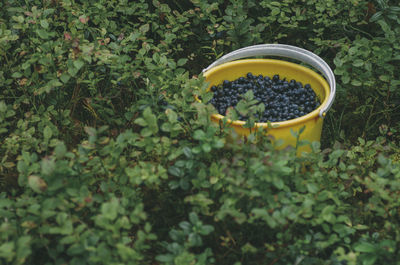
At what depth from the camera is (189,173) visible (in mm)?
1633

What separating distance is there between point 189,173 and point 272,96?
814 mm

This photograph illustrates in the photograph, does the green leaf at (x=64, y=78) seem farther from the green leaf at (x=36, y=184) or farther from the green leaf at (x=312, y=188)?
the green leaf at (x=312, y=188)

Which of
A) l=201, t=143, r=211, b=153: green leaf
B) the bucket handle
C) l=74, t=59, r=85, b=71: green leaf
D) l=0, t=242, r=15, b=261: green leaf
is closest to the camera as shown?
l=0, t=242, r=15, b=261: green leaf

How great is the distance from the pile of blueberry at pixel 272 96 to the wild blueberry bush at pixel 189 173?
9.4 inches

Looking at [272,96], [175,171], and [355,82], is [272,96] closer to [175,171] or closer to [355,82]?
[355,82]

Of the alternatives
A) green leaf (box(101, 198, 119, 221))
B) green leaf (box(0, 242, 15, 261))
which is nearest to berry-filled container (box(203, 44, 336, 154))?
green leaf (box(101, 198, 119, 221))

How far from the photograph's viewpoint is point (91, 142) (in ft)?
4.99

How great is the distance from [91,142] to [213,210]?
0.55m

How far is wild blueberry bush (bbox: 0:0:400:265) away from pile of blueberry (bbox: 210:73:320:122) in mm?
238

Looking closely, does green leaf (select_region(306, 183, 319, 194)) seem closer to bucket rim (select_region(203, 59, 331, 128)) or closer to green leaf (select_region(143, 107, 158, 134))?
bucket rim (select_region(203, 59, 331, 128))

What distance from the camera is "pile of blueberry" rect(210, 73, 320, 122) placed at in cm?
212

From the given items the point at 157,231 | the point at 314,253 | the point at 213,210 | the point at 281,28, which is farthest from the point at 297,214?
the point at 281,28

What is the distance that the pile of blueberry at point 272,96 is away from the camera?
6.96 ft

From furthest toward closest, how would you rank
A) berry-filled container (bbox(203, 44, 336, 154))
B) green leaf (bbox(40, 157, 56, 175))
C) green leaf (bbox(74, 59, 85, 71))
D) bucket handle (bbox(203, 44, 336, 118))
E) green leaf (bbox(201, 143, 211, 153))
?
bucket handle (bbox(203, 44, 336, 118)) < berry-filled container (bbox(203, 44, 336, 154)) < green leaf (bbox(74, 59, 85, 71)) < green leaf (bbox(201, 143, 211, 153)) < green leaf (bbox(40, 157, 56, 175))
